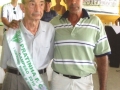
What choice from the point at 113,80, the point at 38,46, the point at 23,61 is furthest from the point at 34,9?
the point at 113,80

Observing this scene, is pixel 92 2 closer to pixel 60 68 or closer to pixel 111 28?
pixel 111 28

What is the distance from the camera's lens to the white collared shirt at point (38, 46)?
1.53 metres

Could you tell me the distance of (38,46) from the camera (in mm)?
1533

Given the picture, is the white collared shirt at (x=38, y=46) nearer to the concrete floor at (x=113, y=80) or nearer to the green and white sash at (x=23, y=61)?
the green and white sash at (x=23, y=61)

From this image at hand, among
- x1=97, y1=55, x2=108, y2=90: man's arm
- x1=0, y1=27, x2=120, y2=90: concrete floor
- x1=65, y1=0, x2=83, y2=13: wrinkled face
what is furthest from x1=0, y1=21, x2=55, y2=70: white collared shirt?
x1=0, y1=27, x2=120, y2=90: concrete floor

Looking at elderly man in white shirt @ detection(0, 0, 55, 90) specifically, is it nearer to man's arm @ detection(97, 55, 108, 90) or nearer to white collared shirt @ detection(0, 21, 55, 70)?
white collared shirt @ detection(0, 21, 55, 70)

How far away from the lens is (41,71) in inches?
62.7

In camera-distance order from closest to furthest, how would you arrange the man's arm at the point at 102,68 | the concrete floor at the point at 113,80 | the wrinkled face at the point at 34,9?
1. the wrinkled face at the point at 34,9
2. the man's arm at the point at 102,68
3. the concrete floor at the point at 113,80

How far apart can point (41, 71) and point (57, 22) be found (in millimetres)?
387

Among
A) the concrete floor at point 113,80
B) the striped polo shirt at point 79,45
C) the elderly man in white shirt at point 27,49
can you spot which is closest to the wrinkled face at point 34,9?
the elderly man in white shirt at point 27,49

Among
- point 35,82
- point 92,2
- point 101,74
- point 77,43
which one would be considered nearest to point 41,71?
point 35,82

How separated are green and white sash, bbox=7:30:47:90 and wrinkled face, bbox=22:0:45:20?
14 centimetres

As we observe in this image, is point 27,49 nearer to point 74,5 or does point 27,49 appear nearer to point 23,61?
point 23,61

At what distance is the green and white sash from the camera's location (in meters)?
1.53
